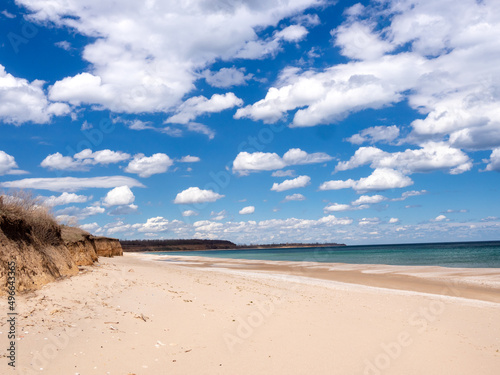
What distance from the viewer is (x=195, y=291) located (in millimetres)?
14062

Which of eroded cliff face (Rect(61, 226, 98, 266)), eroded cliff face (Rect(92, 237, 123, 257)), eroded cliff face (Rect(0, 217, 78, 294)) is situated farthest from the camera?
eroded cliff face (Rect(92, 237, 123, 257))

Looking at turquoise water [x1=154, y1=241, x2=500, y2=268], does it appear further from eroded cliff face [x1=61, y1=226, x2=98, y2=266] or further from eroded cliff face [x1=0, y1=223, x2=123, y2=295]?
eroded cliff face [x1=0, y1=223, x2=123, y2=295]

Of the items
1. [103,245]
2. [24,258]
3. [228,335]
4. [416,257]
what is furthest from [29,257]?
[416,257]

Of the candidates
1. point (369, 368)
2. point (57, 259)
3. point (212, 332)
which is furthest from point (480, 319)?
point (57, 259)

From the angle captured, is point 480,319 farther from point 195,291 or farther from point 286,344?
point 195,291

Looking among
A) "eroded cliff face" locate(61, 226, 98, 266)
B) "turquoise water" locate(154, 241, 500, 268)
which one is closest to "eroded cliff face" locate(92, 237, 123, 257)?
"eroded cliff face" locate(61, 226, 98, 266)

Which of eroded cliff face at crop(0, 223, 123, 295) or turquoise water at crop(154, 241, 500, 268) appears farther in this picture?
turquoise water at crop(154, 241, 500, 268)

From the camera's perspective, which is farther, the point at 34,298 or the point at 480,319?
the point at 480,319

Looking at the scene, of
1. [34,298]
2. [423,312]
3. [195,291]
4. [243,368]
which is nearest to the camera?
[243,368]

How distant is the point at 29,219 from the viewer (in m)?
12.9

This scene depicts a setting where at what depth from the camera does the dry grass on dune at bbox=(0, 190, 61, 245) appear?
35.7ft

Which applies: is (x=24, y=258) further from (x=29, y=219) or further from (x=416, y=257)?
(x=416, y=257)

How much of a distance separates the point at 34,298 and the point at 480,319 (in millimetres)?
14143

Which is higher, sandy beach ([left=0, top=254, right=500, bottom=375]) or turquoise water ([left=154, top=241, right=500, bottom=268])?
sandy beach ([left=0, top=254, right=500, bottom=375])
